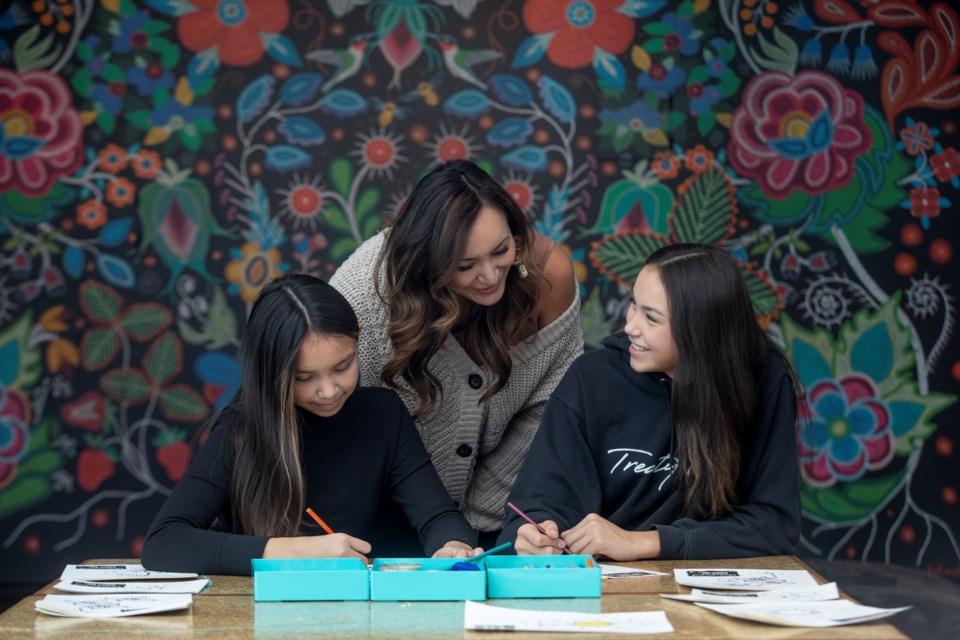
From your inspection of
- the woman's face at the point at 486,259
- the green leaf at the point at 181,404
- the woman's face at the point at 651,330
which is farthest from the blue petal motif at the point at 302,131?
the woman's face at the point at 651,330

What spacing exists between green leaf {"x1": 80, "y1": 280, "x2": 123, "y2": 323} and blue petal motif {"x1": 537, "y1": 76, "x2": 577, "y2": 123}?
157cm

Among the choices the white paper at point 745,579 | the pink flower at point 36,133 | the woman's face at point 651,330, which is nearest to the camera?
the white paper at point 745,579

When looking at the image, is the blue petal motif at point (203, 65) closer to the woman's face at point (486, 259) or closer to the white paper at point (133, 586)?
the woman's face at point (486, 259)

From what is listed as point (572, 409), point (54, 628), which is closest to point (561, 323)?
point (572, 409)

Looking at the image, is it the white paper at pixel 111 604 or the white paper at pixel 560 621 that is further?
the white paper at pixel 111 604

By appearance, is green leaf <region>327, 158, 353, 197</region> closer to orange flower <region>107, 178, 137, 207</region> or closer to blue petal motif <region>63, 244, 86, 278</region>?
orange flower <region>107, 178, 137, 207</region>

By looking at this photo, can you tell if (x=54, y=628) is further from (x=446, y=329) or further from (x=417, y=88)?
(x=417, y=88)

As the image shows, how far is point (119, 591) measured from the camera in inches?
78.1

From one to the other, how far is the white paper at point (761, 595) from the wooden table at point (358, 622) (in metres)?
0.03

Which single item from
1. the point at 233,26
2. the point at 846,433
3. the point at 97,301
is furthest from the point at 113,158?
the point at 846,433

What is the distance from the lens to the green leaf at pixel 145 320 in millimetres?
3908

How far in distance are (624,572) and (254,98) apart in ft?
7.79

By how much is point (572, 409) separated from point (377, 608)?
0.84 meters

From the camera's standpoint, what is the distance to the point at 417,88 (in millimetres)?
3904
